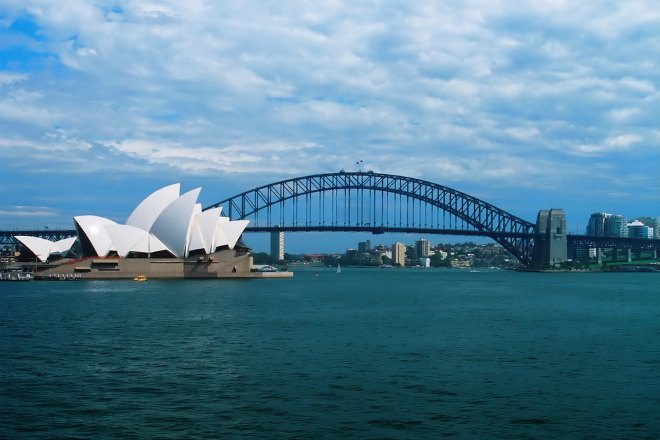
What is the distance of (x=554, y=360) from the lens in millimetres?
17828

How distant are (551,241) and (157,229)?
5870 cm

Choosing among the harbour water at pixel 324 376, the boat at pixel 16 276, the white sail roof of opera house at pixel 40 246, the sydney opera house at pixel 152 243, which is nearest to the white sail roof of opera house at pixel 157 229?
the sydney opera house at pixel 152 243

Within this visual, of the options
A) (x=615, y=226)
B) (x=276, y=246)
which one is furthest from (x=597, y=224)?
(x=276, y=246)

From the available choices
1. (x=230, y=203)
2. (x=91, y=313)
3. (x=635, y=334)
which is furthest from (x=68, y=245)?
(x=635, y=334)

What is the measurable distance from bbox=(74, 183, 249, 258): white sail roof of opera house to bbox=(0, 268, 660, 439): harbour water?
33374mm

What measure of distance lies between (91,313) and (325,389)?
58.4ft

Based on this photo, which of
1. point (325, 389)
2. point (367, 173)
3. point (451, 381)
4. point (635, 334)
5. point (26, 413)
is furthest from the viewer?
point (367, 173)

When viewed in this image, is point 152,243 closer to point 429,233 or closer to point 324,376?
point 429,233

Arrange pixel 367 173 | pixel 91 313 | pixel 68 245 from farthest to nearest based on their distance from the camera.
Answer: pixel 367 173
pixel 68 245
pixel 91 313

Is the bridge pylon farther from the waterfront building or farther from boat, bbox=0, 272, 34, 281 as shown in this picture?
boat, bbox=0, 272, 34, 281

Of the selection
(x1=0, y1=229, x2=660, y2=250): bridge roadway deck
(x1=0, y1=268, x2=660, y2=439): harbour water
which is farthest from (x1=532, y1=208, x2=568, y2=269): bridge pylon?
(x1=0, y1=268, x2=660, y2=439): harbour water

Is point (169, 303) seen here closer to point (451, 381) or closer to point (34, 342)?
point (34, 342)

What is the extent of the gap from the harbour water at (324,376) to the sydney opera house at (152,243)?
34032 millimetres

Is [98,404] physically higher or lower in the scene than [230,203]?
lower
